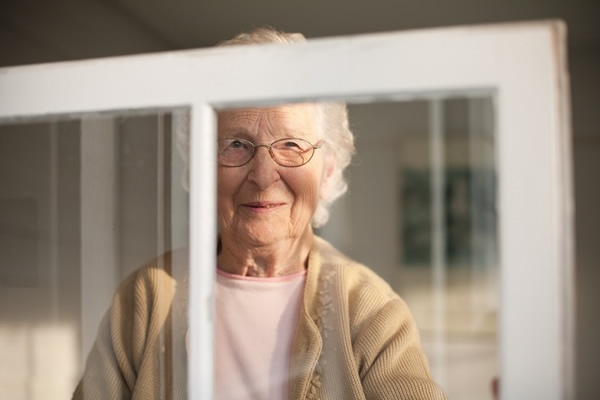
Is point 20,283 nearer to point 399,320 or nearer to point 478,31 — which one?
point 399,320

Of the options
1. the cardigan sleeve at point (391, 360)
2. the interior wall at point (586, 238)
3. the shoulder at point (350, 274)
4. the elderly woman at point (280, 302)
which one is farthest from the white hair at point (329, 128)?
the interior wall at point (586, 238)

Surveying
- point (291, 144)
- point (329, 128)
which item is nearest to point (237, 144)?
point (291, 144)

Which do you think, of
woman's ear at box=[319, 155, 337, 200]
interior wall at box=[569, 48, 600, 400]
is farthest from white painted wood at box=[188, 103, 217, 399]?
interior wall at box=[569, 48, 600, 400]

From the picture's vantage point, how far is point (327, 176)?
1.61 metres

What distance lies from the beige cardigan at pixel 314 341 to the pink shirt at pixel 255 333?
5 centimetres

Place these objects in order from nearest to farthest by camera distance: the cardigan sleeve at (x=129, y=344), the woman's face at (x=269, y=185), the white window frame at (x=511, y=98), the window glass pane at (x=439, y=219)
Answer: the white window frame at (x=511, y=98) < the window glass pane at (x=439, y=219) < the cardigan sleeve at (x=129, y=344) < the woman's face at (x=269, y=185)

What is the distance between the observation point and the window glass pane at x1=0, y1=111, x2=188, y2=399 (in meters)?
0.95

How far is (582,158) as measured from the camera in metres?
2.04

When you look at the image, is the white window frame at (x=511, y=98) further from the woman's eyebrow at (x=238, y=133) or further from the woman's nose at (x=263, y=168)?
the woman's nose at (x=263, y=168)

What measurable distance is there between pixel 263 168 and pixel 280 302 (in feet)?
1.11

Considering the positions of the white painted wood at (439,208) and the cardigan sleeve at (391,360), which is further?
the cardigan sleeve at (391,360)

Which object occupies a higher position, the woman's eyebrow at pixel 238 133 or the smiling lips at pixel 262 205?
the woman's eyebrow at pixel 238 133

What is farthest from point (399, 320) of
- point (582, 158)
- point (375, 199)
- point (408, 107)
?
point (582, 158)

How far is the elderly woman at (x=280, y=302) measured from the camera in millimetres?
1110
